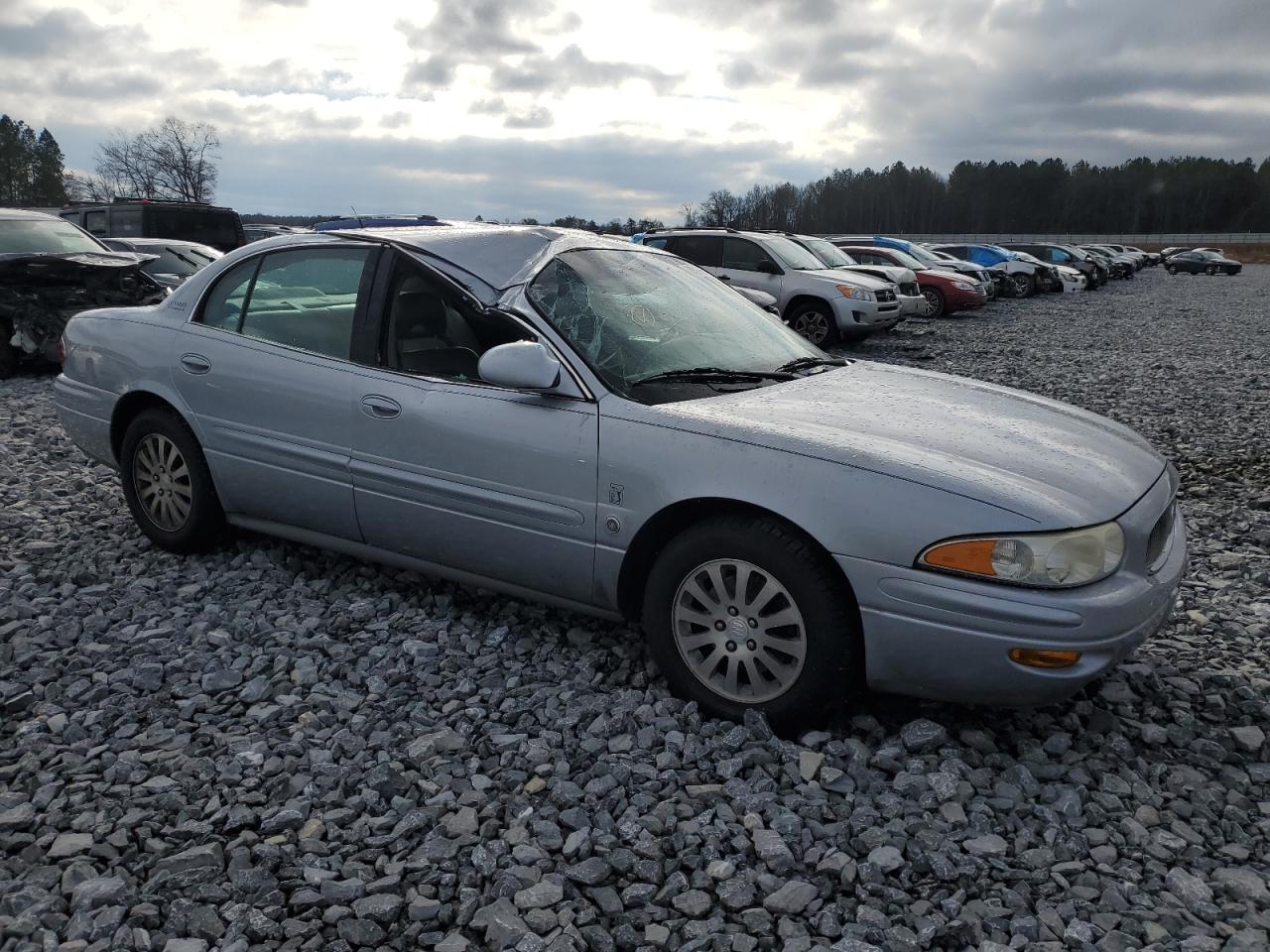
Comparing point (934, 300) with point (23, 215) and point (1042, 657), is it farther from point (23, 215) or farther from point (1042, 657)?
point (1042, 657)

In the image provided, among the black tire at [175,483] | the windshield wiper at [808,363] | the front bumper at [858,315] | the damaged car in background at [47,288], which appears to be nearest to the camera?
the windshield wiper at [808,363]

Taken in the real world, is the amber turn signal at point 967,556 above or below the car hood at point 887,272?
below

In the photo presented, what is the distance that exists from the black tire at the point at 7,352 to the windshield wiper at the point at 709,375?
893 centimetres

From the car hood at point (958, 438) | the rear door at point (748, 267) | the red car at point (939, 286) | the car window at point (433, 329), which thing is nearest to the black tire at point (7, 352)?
the car window at point (433, 329)

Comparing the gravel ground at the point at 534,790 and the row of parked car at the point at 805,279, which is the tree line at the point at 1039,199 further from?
the gravel ground at the point at 534,790

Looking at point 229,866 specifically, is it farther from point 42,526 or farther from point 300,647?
point 42,526

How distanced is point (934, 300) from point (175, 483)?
17.8 metres

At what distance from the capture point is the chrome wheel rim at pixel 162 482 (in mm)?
4535

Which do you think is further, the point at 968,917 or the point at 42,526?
the point at 42,526

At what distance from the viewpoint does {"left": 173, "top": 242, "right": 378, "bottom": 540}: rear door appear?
3959 millimetres

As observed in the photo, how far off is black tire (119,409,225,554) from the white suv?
9.69 metres

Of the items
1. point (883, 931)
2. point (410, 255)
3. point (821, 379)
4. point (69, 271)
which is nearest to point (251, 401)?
point (410, 255)

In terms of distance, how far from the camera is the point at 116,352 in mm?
4676

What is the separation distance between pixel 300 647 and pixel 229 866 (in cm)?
134
